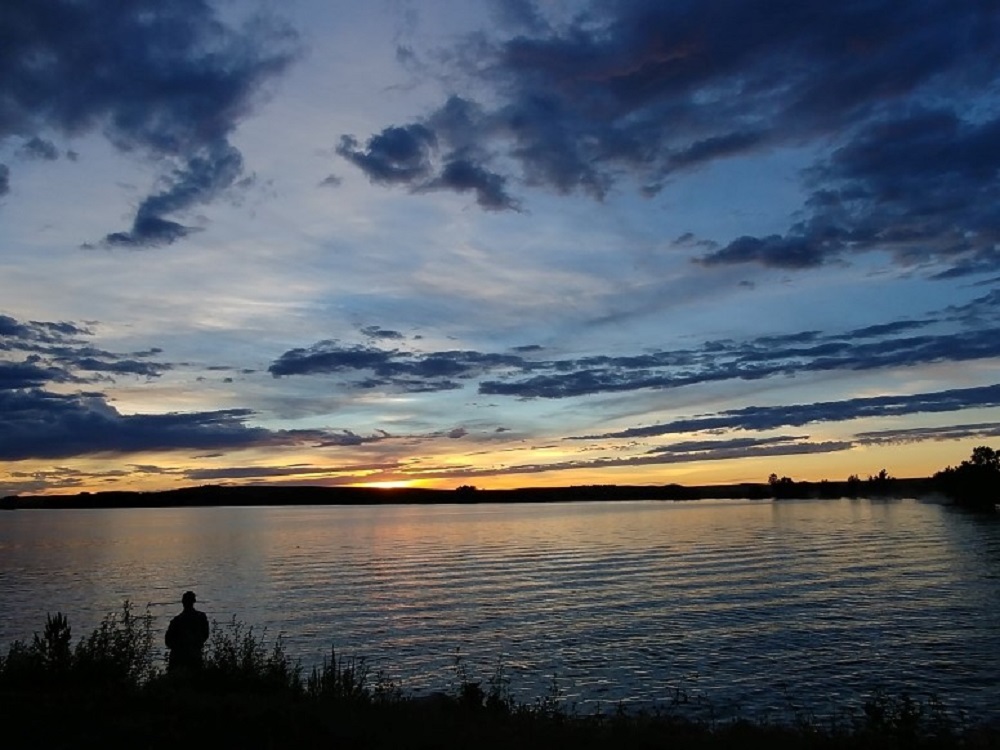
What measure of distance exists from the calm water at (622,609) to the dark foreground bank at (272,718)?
9227 millimetres

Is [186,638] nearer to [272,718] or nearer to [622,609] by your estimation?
[272,718]

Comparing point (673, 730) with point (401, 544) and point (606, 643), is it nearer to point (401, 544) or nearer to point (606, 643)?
point (606, 643)

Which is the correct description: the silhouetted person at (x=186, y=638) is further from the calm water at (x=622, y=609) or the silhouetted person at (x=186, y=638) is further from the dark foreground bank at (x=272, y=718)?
the calm water at (x=622, y=609)

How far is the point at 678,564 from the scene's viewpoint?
2672 inches

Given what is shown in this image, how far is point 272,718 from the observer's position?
13891mm

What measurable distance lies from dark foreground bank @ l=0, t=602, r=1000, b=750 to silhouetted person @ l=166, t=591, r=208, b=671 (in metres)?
0.56

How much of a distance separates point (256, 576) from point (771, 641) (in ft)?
153

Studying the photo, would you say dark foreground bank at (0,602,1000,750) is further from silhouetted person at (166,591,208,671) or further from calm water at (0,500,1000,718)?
calm water at (0,500,1000,718)

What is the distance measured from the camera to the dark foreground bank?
42.7 ft

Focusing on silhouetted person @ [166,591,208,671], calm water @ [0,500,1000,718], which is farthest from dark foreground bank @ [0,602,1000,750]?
calm water @ [0,500,1000,718]

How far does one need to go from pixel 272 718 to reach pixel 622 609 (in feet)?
110

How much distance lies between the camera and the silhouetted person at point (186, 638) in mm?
20000

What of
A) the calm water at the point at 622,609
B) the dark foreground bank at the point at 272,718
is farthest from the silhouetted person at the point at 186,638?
the calm water at the point at 622,609

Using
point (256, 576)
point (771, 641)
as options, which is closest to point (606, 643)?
point (771, 641)
